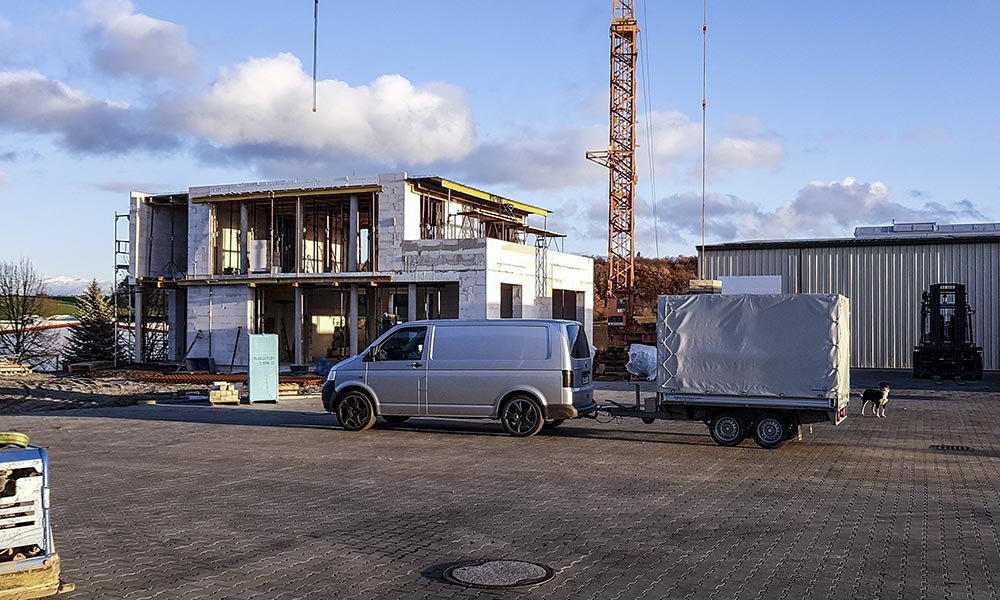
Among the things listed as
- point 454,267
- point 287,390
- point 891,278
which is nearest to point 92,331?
point 454,267

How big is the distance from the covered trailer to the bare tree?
42692mm

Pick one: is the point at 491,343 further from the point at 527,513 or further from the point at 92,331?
the point at 92,331

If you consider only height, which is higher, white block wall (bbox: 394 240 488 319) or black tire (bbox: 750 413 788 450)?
white block wall (bbox: 394 240 488 319)

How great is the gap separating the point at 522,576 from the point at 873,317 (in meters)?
34.0

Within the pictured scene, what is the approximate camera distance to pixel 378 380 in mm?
16328

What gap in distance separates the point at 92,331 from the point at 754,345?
3879 centimetres

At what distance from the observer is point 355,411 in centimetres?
1656

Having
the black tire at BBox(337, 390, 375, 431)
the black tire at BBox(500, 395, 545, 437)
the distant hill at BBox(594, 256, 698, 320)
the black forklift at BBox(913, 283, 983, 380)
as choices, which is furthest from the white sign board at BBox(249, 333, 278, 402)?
the distant hill at BBox(594, 256, 698, 320)

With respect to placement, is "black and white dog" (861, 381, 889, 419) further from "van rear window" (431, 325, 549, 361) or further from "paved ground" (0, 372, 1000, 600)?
"van rear window" (431, 325, 549, 361)

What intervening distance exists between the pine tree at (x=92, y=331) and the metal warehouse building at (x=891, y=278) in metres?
30.6

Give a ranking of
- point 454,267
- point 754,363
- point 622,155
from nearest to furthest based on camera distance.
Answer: point 754,363 < point 454,267 < point 622,155

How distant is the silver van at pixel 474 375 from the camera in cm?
1534

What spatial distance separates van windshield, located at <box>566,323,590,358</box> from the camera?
1548cm

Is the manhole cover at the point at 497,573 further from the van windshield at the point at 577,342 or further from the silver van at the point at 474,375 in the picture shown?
the van windshield at the point at 577,342
